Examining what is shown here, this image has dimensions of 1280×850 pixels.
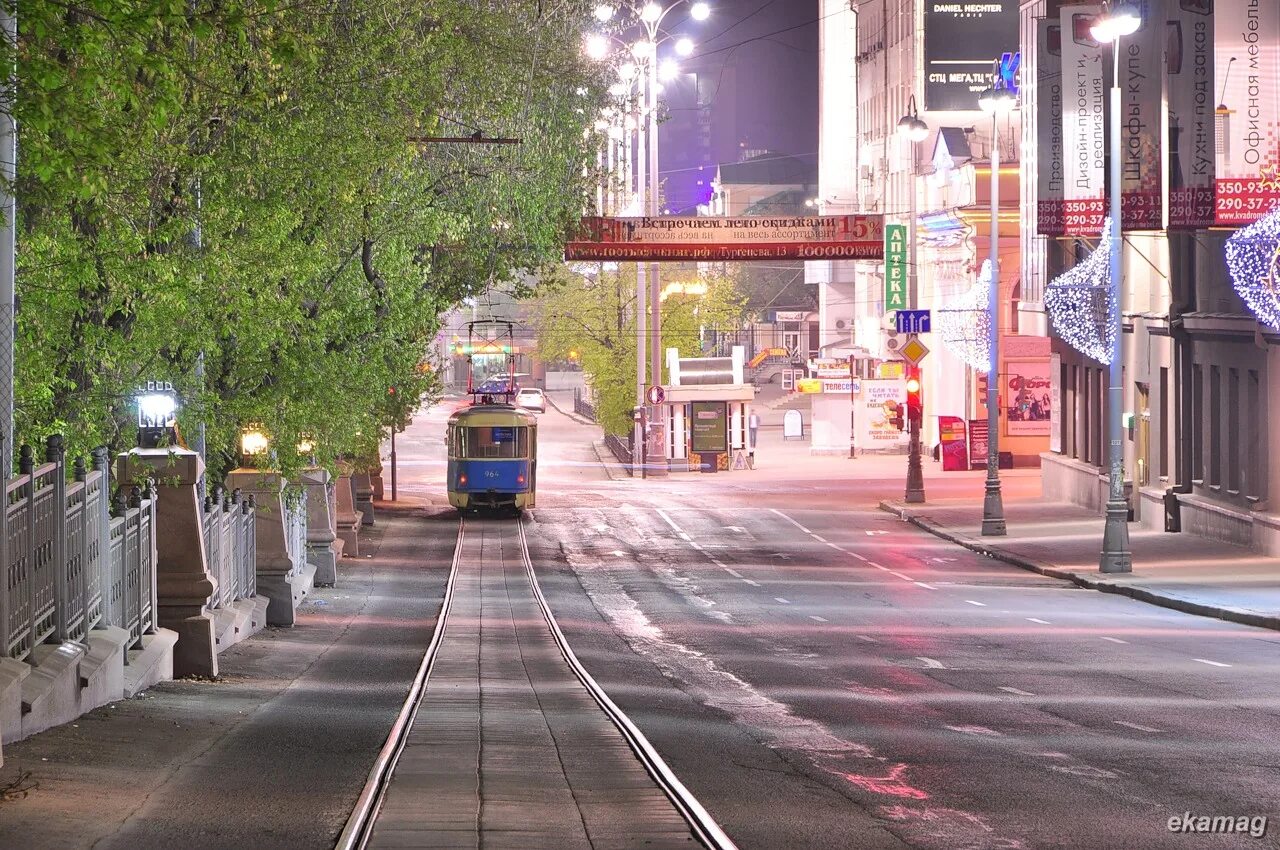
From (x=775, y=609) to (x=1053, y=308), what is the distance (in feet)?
55.3

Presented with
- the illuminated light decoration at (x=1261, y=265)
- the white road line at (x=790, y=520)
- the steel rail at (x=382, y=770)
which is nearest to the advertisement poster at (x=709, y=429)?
the white road line at (x=790, y=520)

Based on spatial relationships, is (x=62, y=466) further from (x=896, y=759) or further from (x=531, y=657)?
(x=531, y=657)

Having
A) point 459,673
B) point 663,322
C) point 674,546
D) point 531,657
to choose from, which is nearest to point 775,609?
point 531,657

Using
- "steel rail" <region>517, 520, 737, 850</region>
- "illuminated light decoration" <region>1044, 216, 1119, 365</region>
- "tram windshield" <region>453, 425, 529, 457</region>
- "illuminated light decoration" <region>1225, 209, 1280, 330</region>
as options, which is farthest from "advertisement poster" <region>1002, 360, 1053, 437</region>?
"steel rail" <region>517, 520, 737, 850</region>

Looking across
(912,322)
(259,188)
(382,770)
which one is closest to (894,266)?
(912,322)

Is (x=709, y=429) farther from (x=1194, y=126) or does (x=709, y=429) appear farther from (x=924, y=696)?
(x=924, y=696)

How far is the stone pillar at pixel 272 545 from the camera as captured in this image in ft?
84.8

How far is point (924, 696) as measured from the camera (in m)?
17.2

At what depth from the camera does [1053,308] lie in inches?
1650

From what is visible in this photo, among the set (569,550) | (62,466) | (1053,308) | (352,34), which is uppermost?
(352,34)

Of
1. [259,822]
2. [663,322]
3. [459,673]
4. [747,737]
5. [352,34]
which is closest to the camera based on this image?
[259,822]

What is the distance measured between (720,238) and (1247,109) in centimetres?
2480

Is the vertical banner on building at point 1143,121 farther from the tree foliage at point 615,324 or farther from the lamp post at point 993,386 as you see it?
the tree foliage at point 615,324

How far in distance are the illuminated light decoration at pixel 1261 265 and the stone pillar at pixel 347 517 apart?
19.4 m
